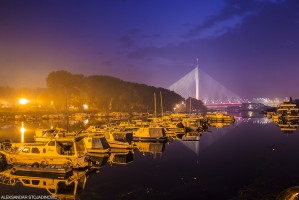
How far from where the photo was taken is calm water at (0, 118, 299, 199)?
21203mm

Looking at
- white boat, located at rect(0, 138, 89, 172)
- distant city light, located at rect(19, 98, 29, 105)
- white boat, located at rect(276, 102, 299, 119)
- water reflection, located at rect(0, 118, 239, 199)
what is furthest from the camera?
distant city light, located at rect(19, 98, 29, 105)

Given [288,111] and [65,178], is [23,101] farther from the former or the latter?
[65,178]

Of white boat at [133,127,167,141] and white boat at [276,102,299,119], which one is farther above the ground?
white boat at [276,102,299,119]

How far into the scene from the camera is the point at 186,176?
26.5 m

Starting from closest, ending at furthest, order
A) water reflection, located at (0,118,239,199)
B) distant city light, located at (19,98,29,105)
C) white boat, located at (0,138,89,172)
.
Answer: water reflection, located at (0,118,239,199) < white boat, located at (0,138,89,172) < distant city light, located at (19,98,29,105)

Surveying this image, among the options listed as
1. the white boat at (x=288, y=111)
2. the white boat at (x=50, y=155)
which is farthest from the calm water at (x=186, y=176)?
the white boat at (x=288, y=111)

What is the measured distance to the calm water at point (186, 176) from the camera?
21.2 metres

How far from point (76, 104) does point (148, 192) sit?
551 feet

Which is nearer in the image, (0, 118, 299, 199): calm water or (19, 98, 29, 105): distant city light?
(0, 118, 299, 199): calm water

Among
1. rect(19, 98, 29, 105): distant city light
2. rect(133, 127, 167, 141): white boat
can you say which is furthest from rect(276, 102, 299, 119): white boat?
rect(19, 98, 29, 105): distant city light

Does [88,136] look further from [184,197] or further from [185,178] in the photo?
[184,197]

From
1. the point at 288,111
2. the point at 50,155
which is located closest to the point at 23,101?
the point at 288,111

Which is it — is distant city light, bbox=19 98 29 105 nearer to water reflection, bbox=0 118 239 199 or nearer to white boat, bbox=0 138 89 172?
water reflection, bbox=0 118 239 199

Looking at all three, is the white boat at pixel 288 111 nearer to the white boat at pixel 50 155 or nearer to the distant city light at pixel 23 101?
the white boat at pixel 50 155
